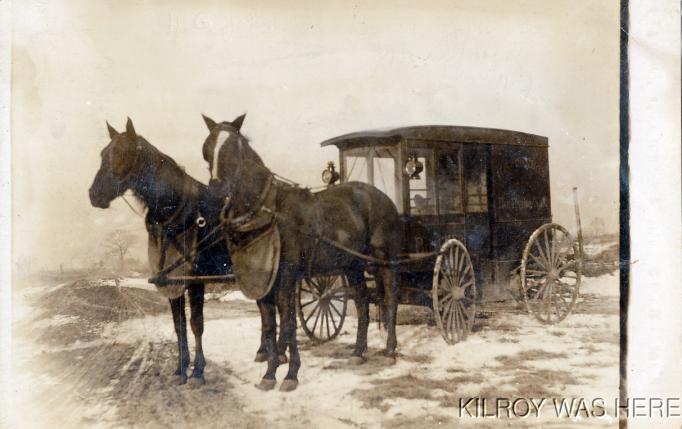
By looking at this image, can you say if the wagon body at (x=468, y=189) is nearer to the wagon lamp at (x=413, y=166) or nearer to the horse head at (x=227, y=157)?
the wagon lamp at (x=413, y=166)

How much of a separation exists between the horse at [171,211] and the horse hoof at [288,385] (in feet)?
2.28

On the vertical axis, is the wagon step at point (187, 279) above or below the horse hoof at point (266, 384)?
above

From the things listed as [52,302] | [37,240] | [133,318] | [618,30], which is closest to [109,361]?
[133,318]

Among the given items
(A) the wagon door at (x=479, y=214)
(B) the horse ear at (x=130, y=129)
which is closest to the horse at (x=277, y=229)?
(B) the horse ear at (x=130, y=129)

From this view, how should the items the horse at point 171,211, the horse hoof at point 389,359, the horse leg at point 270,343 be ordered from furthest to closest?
the horse hoof at point 389,359 < the horse leg at point 270,343 < the horse at point 171,211

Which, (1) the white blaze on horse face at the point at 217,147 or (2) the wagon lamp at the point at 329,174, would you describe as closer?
(1) the white blaze on horse face at the point at 217,147

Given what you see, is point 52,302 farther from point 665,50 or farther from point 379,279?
point 665,50

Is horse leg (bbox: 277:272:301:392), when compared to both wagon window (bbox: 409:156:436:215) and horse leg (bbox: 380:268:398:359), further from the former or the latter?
wagon window (bbox: 409:156:436:215)

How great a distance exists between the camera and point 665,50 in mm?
4648

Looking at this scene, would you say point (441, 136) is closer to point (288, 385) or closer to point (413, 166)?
point (413, 166)

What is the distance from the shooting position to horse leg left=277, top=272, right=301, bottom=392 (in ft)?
14.1

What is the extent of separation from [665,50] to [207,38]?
3.95 meters

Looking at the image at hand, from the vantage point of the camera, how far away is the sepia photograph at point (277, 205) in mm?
4316

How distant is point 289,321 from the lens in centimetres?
432
